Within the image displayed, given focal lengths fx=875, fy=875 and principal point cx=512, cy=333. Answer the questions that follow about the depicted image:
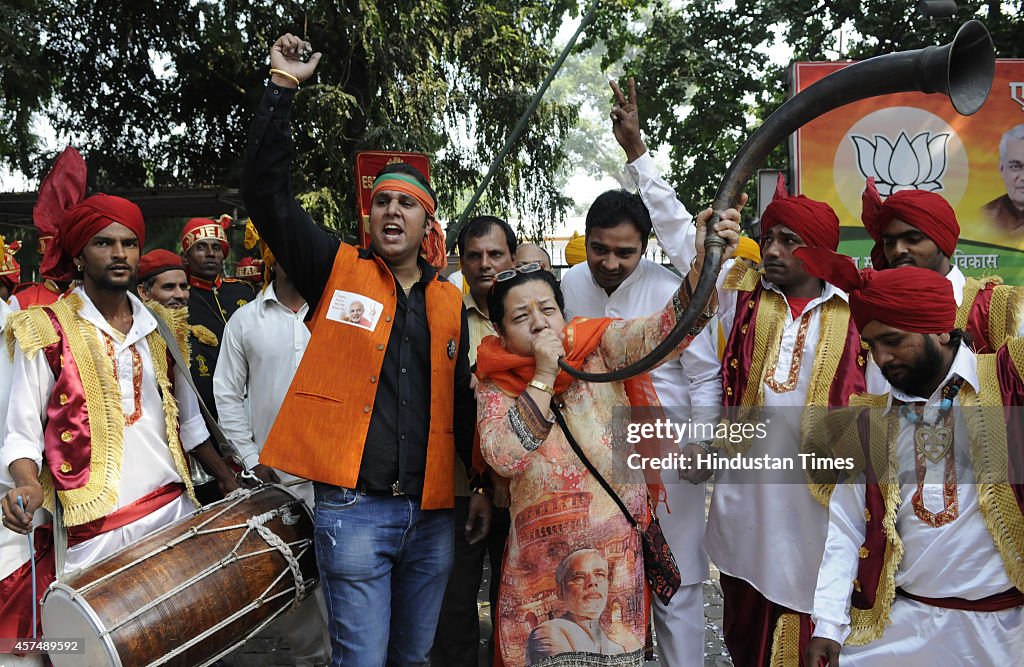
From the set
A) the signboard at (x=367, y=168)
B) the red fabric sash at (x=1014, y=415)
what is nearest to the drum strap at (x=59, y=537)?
the red fabric sash at (x=1014, y=415)

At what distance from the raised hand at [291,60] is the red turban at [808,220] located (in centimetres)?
210

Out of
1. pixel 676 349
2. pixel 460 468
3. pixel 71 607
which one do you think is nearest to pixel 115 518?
pixel 71 607

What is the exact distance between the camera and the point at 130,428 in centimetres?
354

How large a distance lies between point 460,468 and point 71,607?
5.47 feet

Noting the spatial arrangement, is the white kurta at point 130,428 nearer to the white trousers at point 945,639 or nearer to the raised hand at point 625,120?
the raised hand at point 625,120

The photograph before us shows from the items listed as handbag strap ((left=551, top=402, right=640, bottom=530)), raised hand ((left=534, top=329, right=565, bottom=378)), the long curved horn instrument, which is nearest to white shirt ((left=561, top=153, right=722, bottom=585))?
handbag strap ((left=551, top=402, right=640, bottom=530))

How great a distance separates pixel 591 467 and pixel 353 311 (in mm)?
1045

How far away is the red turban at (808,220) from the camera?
3.81m

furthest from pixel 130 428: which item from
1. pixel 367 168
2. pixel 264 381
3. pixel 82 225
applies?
pixel 367 168

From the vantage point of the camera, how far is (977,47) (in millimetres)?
2400

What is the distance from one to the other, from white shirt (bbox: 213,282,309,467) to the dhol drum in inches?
34.1

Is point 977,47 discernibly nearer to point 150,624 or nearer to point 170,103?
point 150,624

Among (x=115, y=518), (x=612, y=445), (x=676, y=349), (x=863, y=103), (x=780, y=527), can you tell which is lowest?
(x=780, y=527)

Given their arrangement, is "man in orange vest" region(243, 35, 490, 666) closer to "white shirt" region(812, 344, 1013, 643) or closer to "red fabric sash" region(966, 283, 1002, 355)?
"white shirt" region(812, 344, 1013, 643)
